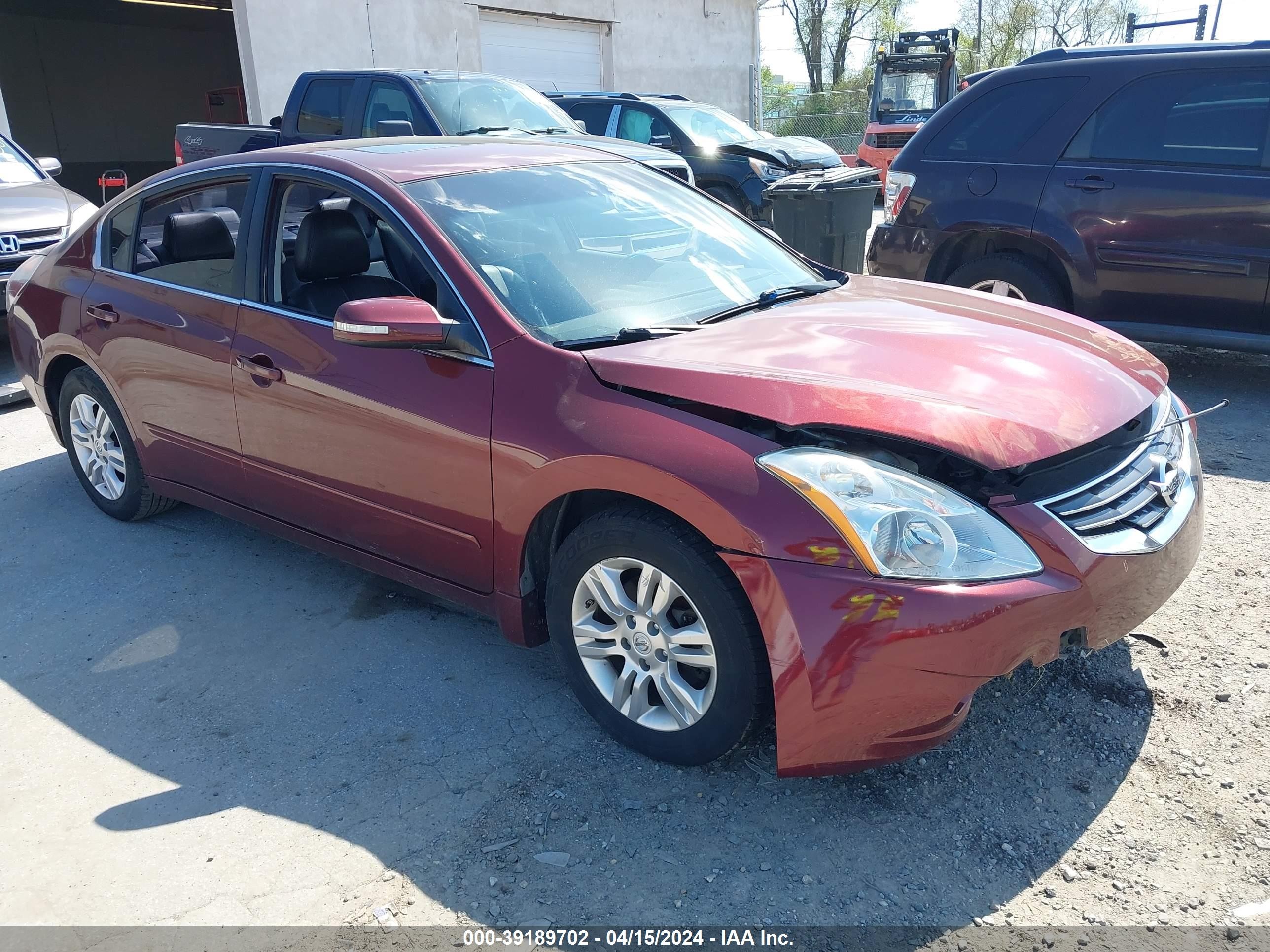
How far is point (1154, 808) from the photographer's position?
267 cm

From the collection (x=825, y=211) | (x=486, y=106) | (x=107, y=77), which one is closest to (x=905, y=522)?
(x=825, y=211)

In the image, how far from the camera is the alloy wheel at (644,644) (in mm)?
2750

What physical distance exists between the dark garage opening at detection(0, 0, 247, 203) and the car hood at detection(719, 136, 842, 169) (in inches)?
689

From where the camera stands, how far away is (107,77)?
28.4 m

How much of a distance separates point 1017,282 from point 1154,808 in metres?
4.19

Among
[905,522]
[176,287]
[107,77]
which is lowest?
[905,522]

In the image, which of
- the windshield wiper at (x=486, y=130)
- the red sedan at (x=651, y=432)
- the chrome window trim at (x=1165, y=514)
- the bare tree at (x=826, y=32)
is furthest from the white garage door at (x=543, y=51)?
the bare tree at (x=826, y=32)

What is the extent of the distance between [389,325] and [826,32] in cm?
4399

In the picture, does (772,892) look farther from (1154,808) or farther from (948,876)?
(1154,808)

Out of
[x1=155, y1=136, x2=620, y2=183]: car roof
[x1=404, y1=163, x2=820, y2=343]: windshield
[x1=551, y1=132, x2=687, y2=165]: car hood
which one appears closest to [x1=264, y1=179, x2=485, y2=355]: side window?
[x1=155, y1=136, x2=620, y2=183]: car roof

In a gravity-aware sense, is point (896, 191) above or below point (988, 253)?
above

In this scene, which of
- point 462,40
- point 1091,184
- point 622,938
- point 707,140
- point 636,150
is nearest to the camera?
point 622,938

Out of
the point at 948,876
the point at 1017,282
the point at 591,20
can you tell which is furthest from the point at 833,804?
the point at 591,20

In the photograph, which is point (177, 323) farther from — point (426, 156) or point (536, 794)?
point (536, 794)
